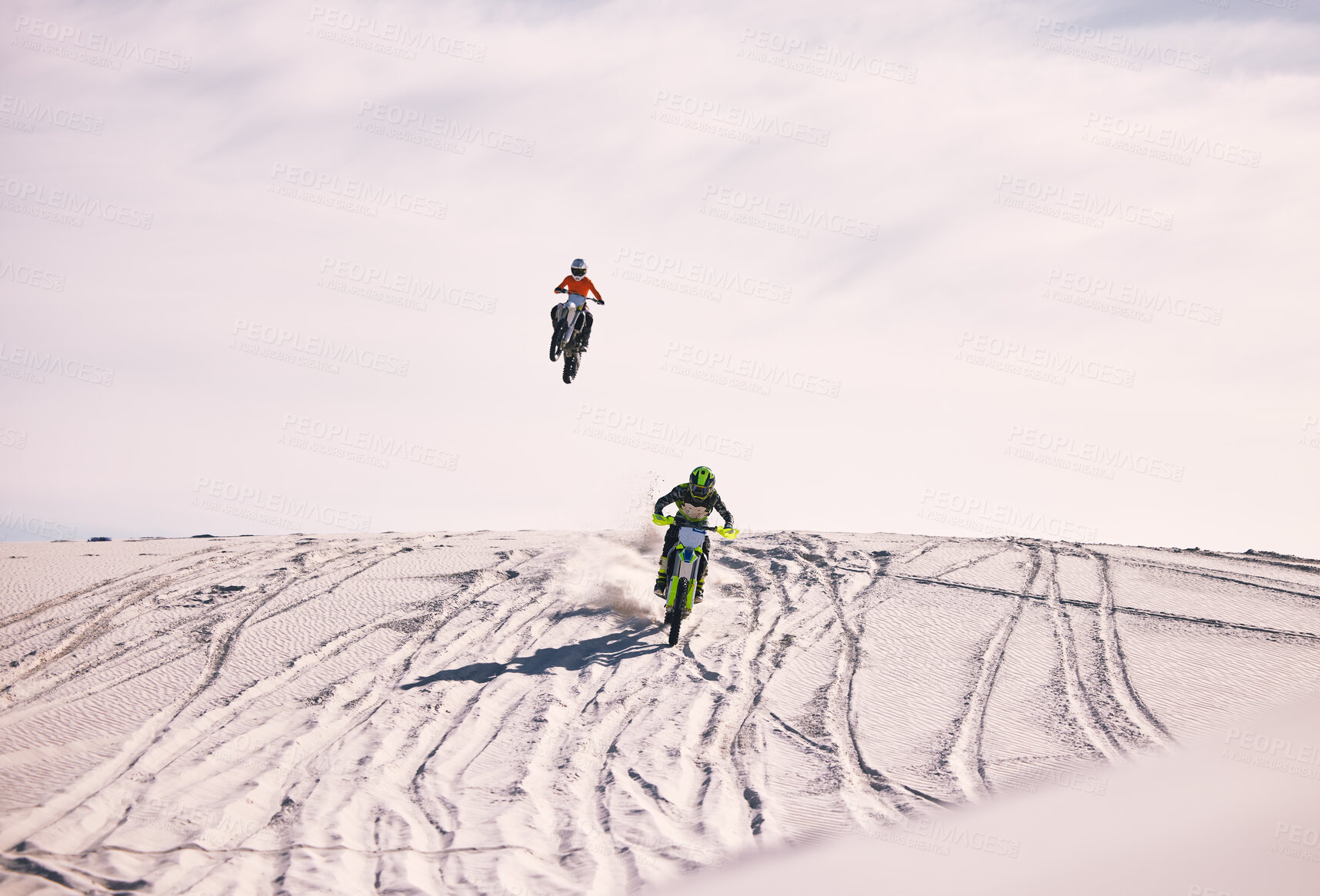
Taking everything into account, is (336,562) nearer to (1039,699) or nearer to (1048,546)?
(1039,699)

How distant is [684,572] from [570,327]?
3.76 metres

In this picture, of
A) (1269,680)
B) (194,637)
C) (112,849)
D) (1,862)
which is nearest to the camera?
(1,862)

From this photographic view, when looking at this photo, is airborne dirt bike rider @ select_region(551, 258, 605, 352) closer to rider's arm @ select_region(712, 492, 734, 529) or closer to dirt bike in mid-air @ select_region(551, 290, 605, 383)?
dirt bike in mid-air @ select_region(551, 290, 605, 383)

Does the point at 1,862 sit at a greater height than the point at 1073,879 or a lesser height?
lesser

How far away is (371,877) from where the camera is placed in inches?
261

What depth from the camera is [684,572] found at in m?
11.7

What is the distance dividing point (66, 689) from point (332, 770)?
400 cm

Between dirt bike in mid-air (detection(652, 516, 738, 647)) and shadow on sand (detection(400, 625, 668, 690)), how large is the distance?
1.34ft

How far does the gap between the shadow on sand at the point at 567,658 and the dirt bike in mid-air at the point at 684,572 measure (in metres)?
0.41

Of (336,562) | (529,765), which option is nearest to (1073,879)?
(529,765)

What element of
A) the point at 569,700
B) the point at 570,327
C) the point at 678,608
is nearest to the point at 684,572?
the point at 678,608

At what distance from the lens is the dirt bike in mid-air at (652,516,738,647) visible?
38.2ft

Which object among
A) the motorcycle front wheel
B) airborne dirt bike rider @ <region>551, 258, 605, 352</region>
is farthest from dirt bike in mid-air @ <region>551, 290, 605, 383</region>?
the motorcycle front wheel

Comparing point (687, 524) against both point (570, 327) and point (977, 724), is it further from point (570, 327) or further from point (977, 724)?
point (977, 724)
